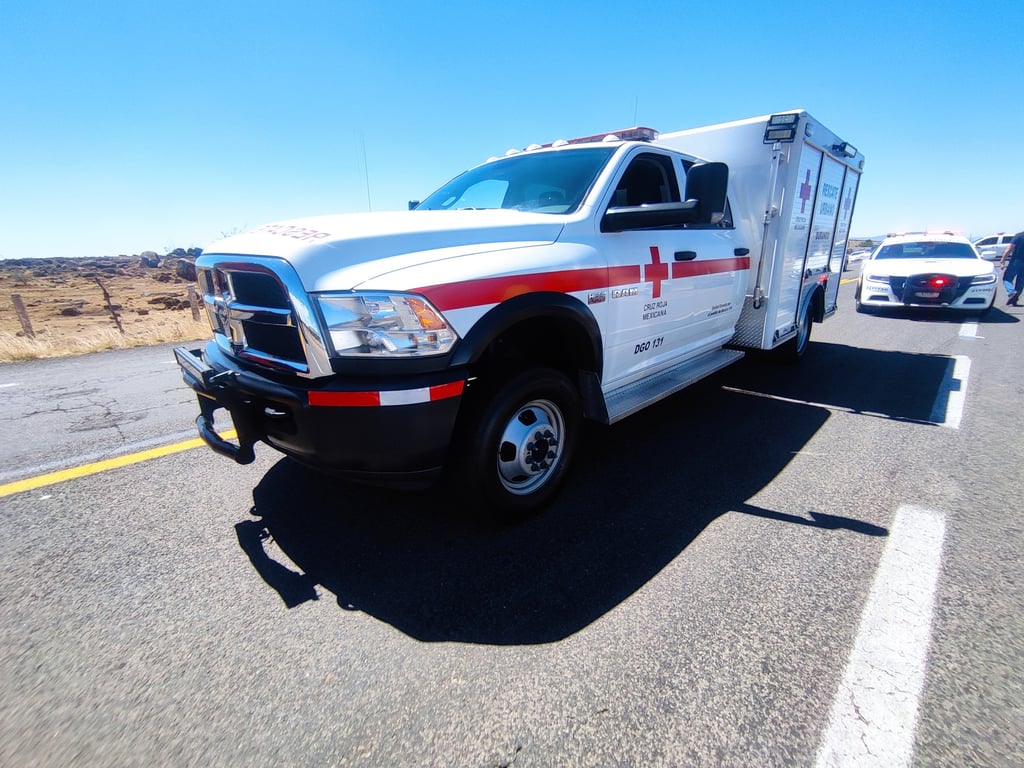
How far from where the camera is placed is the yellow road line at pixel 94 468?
3.00m

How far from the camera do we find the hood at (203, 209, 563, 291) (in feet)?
6.57

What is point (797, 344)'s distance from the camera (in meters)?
5.95

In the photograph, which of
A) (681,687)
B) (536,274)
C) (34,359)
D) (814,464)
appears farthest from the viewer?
(34,359)

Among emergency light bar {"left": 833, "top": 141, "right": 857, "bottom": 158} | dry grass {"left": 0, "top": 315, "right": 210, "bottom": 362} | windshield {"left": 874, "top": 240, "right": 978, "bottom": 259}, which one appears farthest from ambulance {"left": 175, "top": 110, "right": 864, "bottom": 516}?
windshield {"left": 874, "top": 240, "right": 978, "bottom": 259}

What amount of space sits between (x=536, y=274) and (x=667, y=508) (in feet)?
5.00

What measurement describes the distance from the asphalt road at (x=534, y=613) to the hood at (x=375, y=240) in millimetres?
1387

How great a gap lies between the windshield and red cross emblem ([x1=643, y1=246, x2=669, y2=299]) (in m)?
10.1

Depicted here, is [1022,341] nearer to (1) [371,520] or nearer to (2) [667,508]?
(2) [667,508]

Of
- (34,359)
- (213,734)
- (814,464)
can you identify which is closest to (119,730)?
(213,734)

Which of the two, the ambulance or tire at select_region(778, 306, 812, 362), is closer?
the ambulance

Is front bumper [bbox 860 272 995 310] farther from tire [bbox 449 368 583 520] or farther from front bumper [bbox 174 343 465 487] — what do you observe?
front bumper [bbox 174 343 465 487]

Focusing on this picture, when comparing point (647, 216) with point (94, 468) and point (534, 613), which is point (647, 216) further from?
point (94, 468)

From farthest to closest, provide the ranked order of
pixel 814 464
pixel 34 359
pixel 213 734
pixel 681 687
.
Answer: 1. pixel 34 359
2. pixel 814 464
3. pixel 681 687
4. pixel 213 734

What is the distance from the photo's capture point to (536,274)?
239cm
